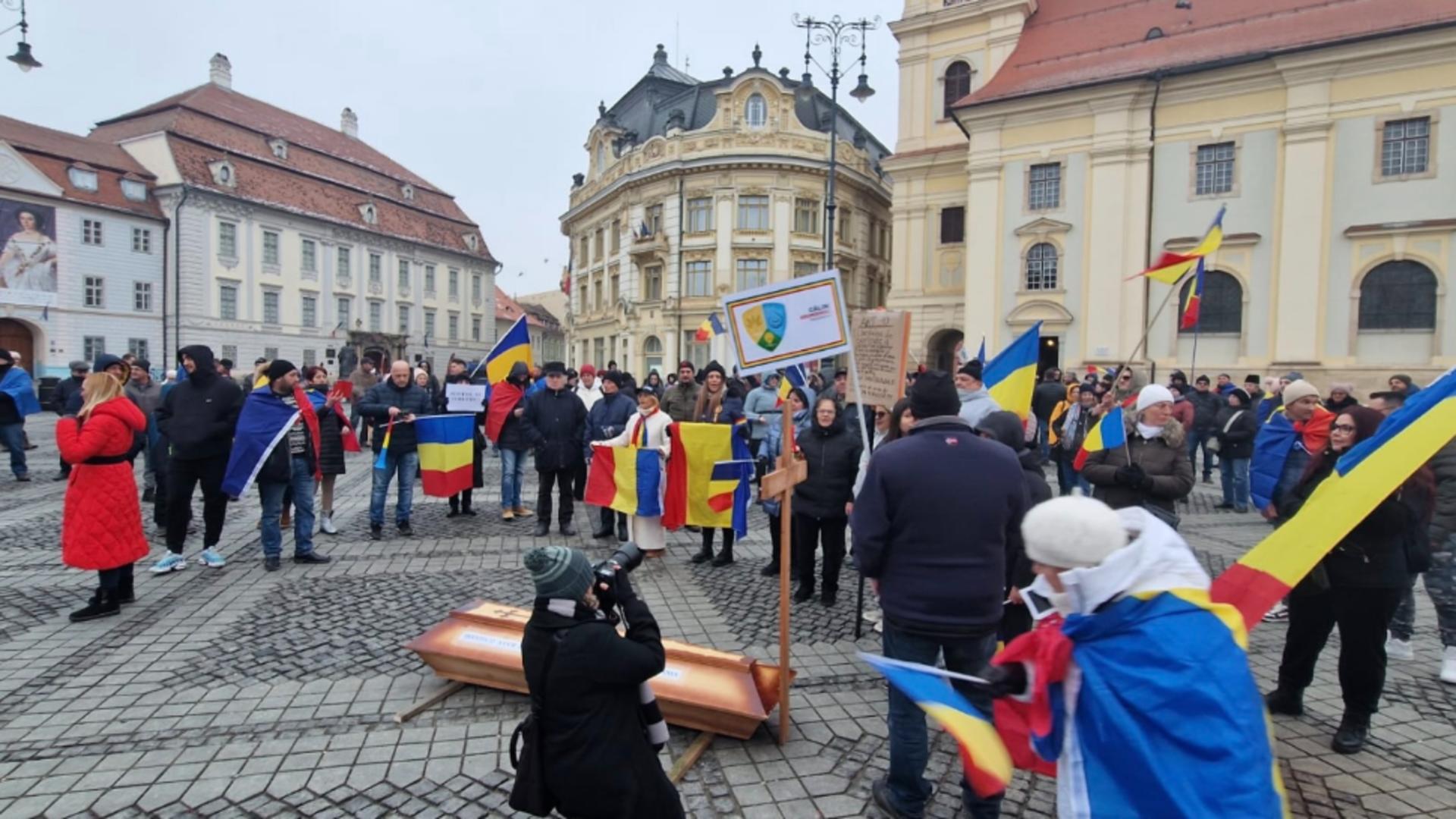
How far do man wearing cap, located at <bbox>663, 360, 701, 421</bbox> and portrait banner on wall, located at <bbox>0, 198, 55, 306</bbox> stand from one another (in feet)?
137

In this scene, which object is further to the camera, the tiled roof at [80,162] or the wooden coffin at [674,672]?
the tiled roof at [80,162]

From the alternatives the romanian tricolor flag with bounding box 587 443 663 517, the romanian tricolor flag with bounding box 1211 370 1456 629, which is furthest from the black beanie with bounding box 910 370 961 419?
the romanian tricolor flag with bounding box 587 443 663 517

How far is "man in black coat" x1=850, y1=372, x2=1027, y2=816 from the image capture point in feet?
10.0

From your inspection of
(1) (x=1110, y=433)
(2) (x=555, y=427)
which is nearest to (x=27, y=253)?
(2) (x=555, y=427)

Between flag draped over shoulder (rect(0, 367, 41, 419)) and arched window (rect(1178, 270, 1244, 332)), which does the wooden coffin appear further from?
arched window (rect(1178, 270, 1244, 332))

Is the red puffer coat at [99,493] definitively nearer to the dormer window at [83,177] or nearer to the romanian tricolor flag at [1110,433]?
the romanian tricolor flag at [1110,433]

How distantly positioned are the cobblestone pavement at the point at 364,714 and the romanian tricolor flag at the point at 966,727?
1451mm

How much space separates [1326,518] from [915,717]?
171 cm

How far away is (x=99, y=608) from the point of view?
5711 mm

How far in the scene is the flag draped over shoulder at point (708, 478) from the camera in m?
7.38

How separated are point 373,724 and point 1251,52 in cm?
3105

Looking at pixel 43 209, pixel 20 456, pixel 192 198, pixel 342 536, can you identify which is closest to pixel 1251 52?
pixel 342 536

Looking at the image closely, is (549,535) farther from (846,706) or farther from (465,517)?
(846,706)

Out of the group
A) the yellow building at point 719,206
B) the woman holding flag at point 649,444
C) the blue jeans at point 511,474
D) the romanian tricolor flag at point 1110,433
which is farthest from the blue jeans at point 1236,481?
the yellow building at point 719,206
